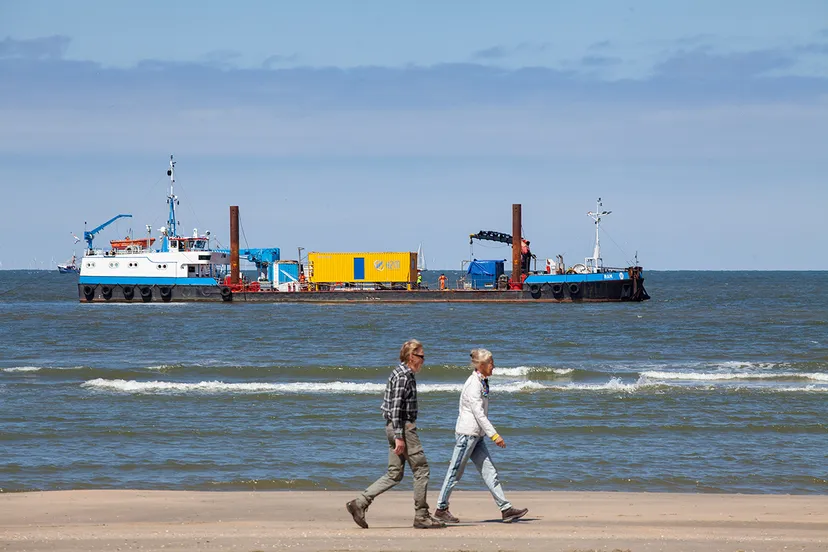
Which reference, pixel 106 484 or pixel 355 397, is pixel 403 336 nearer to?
pixel 355 397

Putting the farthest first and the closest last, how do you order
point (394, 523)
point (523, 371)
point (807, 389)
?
point (523, 371), point (807, 389), point (394, 523)

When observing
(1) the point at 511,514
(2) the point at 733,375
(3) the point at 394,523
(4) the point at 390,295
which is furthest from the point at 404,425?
(4) the point at 390,295

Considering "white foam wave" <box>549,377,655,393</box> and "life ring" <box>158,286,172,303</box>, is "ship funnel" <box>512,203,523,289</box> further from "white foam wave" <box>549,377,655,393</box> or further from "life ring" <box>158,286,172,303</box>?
"white foam wave" <box>549,377,655,393</box>

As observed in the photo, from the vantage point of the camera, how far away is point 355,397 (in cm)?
2095

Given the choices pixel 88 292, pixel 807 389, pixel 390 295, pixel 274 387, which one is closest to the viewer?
pixel 807 389

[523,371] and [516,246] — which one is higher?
[516,246]

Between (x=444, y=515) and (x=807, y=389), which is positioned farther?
(x=807, y=389)

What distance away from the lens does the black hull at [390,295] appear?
63.3 metres

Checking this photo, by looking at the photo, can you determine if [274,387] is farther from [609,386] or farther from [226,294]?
[226,294]

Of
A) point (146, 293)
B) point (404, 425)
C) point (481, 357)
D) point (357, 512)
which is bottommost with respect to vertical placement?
point (357, 512)

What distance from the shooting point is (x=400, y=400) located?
8.65 meters

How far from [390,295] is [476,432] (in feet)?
181

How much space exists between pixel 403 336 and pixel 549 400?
766 inches

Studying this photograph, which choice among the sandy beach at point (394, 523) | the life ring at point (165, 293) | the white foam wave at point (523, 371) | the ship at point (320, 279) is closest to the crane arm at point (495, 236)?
the ship at point (320, 279)
